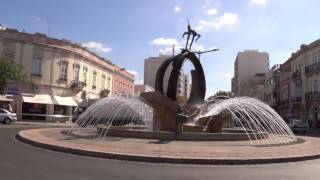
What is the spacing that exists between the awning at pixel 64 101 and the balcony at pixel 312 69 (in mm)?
32618

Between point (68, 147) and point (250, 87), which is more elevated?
point (250, 87)

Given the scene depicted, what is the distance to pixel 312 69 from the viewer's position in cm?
6394

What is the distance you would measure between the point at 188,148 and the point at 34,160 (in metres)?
6.25

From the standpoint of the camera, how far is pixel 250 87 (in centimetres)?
11725

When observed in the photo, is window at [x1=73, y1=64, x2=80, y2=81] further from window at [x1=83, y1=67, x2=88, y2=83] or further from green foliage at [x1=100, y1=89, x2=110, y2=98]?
green foliage at [x1=100, y1=89, x2=110, y2=98]

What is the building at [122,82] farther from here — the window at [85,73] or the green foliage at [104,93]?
the window at [85,73]

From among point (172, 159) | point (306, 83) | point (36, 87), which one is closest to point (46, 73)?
point (36, 87)

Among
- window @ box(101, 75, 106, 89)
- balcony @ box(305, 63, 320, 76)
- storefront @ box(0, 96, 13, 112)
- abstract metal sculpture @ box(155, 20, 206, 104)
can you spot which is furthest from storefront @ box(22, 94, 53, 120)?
balcony @ box(305, 63, 320, 76)

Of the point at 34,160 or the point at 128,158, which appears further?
the point at 128,158

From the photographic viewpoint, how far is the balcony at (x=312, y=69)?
204ft

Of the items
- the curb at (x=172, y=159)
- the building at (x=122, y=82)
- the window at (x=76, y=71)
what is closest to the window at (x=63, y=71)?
the window at (x=76, y=71)

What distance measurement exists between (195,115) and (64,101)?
117ft

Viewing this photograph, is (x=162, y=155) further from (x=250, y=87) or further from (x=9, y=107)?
(x=250, y=87)

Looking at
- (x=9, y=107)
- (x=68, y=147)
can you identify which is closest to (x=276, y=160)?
(x=68, y=147)
